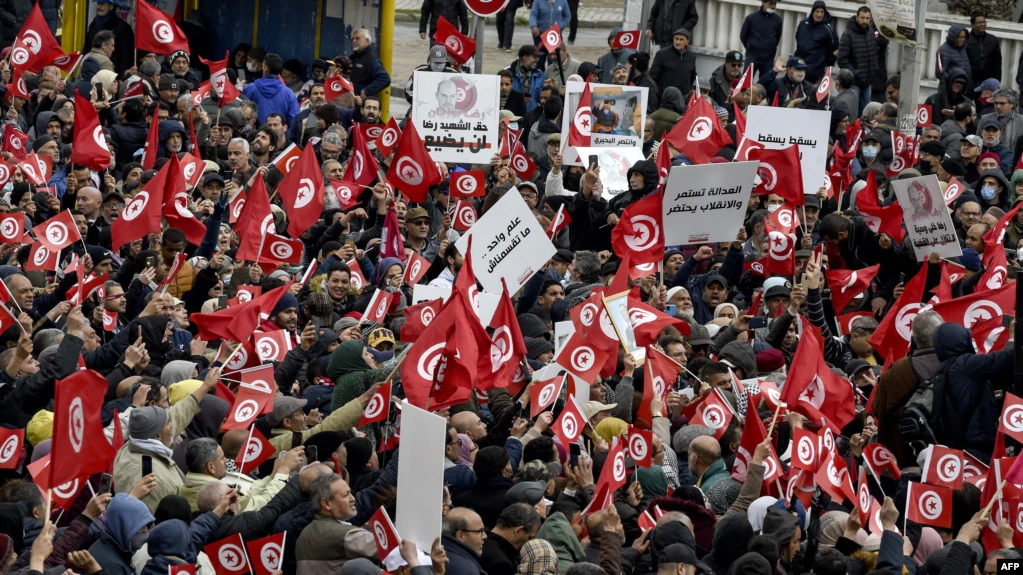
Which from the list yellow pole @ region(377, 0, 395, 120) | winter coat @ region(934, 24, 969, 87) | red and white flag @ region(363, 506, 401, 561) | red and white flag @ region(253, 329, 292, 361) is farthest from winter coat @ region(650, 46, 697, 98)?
red and white flag @ region(363, 506, 401, 561)

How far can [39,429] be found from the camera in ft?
32.5

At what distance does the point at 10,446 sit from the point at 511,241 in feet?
13.1

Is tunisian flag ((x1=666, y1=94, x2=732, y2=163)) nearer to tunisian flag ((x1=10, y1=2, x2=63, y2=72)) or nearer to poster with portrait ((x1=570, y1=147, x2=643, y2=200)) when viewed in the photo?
poster with portrait ((x1=570, y1=147, x2=643, y2=200))

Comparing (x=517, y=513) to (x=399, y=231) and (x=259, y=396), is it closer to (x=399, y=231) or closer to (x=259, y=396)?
(x=259, y=396)

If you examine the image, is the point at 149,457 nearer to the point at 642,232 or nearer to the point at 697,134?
the point at 642,232

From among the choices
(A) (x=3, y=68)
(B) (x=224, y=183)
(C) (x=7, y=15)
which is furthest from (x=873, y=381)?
(C) (x=7, y=15)

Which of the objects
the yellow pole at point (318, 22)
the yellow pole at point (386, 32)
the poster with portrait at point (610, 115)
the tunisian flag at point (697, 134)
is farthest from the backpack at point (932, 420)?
the yellow pole at point (318, 22)

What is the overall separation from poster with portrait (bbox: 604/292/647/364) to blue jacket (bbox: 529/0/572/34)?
37.7 ft

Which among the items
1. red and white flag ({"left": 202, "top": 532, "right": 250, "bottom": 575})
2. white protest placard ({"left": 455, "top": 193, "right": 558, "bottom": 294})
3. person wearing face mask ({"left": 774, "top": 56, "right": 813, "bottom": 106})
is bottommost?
red and white flag ({"left": 202, "top": 532, "right": 250, "bottom": 575})

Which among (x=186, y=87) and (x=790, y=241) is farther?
(x=186, y=87)

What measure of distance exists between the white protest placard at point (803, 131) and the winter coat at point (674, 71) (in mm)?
4071

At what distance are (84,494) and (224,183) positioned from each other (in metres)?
6.44

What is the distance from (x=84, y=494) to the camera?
352 inches

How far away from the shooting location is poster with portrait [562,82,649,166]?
16469mm
